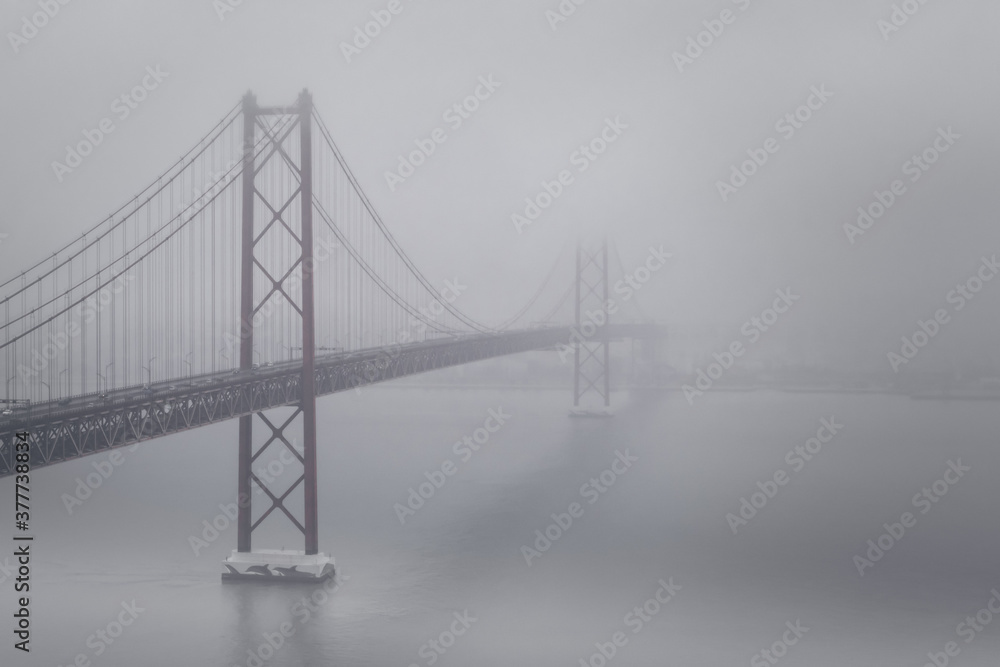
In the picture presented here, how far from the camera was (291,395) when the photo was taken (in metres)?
15.7

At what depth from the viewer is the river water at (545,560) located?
1330cm

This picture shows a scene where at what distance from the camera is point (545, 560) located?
59.8 ft

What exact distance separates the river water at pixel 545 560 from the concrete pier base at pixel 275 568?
1.00 feet

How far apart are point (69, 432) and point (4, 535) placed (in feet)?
34.2

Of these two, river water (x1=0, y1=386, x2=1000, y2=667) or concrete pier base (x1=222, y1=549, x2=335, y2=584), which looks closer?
river water (x1=0, y1=386, x2=1000, y2=667)

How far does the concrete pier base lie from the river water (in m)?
0.31

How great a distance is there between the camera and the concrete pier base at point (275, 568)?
15742 millimetres

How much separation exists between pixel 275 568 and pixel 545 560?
4930 mm

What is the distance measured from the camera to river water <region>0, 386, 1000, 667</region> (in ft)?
43.6

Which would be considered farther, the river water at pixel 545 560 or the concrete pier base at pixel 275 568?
the concrete pier base at pixel 275 568

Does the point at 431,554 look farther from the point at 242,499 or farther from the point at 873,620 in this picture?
the point at 873,620

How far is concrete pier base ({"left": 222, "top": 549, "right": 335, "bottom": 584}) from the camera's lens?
15742 mm

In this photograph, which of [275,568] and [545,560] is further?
[545,560]

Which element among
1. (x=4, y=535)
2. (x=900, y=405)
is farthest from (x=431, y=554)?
(x=900, y=405)
